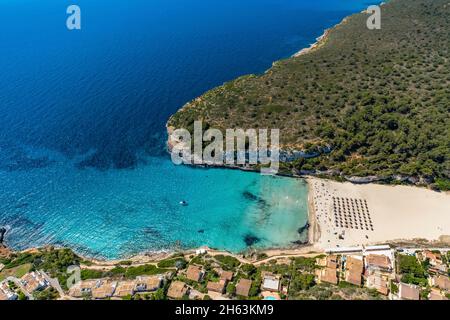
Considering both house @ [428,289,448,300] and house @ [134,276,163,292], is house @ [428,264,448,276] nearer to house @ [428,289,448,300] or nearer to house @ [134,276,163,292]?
house @ [428,289,448,300]

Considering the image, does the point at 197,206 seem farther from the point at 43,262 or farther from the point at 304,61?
the point at 304,61

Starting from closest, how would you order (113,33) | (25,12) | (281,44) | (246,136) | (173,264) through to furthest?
1. (173,264)
2. (246,136)
3. (281,44)
4. (113,33)
5. (25,12)

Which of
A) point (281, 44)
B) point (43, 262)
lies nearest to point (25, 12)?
point (281, 44)

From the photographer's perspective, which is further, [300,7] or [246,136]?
[300,7]

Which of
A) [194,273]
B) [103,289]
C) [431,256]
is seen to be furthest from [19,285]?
[431,256]

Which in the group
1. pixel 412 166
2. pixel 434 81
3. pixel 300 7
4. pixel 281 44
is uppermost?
pixel 300 7

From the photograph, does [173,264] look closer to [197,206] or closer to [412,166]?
[197,206]
